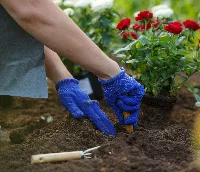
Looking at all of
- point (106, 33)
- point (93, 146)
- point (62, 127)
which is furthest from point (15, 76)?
point (106, 33)

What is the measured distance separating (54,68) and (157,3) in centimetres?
291

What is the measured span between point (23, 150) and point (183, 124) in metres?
0.96

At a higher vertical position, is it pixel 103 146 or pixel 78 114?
pixel 78 114

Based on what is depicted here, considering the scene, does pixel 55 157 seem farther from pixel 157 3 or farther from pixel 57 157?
pixel 157 3

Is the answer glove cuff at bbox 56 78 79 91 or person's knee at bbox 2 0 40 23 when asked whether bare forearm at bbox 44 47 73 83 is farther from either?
person's knee at bbox 2 0 40 23

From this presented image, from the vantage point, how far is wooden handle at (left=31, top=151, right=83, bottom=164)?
210 cm

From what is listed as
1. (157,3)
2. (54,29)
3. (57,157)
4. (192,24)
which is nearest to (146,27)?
(192,24)

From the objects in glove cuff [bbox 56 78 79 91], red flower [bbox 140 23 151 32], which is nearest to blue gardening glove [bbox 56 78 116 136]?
glove cuff [bbox 56 78 79 91]

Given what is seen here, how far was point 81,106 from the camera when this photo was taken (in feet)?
8.77

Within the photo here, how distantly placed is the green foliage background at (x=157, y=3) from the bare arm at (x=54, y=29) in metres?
2.99

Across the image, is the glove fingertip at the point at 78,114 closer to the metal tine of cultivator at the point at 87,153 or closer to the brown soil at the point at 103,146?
the brown soil at the point at 103,146

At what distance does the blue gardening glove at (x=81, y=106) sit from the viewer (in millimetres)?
2605

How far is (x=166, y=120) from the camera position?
9.56ft

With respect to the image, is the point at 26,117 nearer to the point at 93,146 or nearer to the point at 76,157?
the point at 93,146
